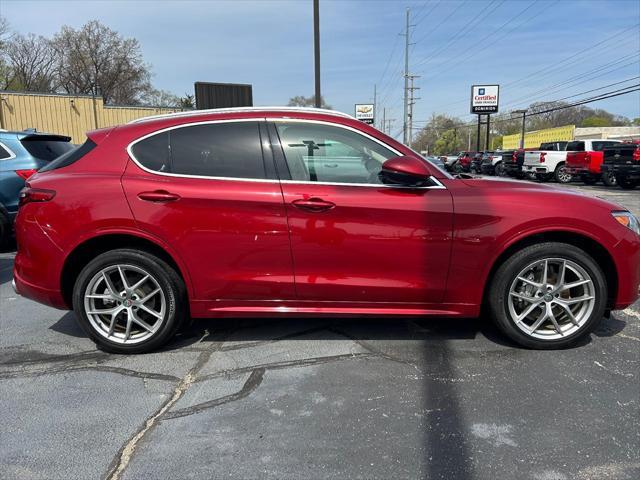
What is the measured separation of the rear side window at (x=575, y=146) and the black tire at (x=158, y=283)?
2341 centimetres

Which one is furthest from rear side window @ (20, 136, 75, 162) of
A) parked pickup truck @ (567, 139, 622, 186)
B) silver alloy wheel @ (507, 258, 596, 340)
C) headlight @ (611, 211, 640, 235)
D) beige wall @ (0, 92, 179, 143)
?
beige wall @ (0, 92, 179, 143)

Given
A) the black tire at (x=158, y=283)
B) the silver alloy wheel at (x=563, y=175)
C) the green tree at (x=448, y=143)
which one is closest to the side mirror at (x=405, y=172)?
the black tire at (x=158, y=283)

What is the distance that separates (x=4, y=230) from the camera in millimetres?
7297

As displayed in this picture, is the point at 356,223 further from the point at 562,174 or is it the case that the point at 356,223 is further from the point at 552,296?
the point at 562,174

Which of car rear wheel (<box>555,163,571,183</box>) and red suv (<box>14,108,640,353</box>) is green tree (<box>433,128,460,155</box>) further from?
red suv (<box>14,108,640,353</box>)

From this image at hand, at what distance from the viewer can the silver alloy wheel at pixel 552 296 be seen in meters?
3.52

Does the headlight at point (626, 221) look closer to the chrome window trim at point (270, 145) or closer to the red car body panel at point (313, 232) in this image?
the red car body panel at point (313, 232)

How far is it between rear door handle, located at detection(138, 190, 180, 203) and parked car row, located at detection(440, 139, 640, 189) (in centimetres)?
1420

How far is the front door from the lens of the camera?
3365 mm

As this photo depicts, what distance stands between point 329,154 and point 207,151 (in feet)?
2.92

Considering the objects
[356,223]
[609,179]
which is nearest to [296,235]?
[356,223]

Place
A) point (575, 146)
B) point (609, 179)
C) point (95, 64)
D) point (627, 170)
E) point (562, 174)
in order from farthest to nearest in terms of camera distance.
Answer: point (95, 64) < point (575, 146) < point (562, 174) < point (609, 179) < point (627, 170)

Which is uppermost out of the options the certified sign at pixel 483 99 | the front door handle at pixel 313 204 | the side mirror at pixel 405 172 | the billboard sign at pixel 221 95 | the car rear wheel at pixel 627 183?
the certified sign at pixel 483 99

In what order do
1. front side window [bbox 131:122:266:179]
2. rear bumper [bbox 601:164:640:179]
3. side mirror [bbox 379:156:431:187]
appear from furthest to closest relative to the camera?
rear bumper [bbox 601:164:640:179] → front side window [bbox 131:122:266:179] → side mirror [bbox 379:156:431:187]
